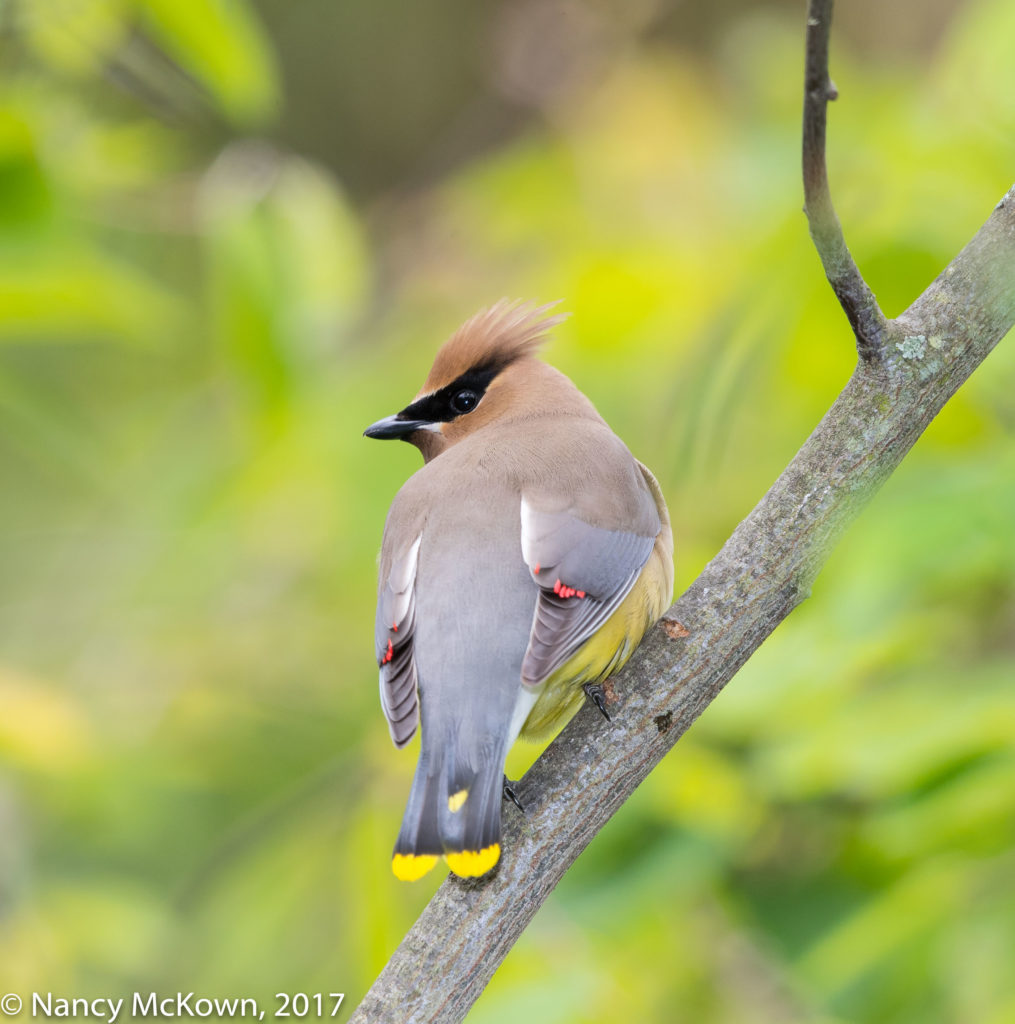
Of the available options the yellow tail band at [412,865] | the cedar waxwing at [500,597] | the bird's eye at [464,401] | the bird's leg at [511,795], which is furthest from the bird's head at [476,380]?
the yellow tail band at [412,865]

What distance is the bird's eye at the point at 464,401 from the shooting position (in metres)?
3.40

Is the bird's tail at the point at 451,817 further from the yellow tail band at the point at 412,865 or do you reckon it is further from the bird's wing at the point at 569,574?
the bird's wing at the point at 569,574

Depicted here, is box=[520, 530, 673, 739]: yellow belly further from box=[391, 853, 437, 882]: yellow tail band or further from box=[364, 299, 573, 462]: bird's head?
box=[364, 299, 573, 462]: bird's head

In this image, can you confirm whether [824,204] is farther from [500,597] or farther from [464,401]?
[464,401]

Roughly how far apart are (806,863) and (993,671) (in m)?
0.78

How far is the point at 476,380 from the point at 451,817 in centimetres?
148

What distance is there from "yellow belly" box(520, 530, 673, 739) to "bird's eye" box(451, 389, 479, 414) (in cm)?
75

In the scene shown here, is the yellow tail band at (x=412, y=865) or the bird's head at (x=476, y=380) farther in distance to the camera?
the bird's head at (x=476, y=380)

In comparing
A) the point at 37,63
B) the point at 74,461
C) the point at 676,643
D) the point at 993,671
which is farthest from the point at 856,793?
the point at 37,63

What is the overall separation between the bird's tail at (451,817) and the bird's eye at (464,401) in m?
1.18

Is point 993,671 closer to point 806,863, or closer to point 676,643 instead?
point 806,863

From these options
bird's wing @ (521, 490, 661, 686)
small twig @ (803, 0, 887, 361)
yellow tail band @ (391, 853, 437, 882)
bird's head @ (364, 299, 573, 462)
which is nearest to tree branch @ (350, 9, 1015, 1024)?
small twig @ (803, 0, 887, 361)

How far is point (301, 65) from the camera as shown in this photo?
865 cm

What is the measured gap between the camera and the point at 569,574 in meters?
2.59
